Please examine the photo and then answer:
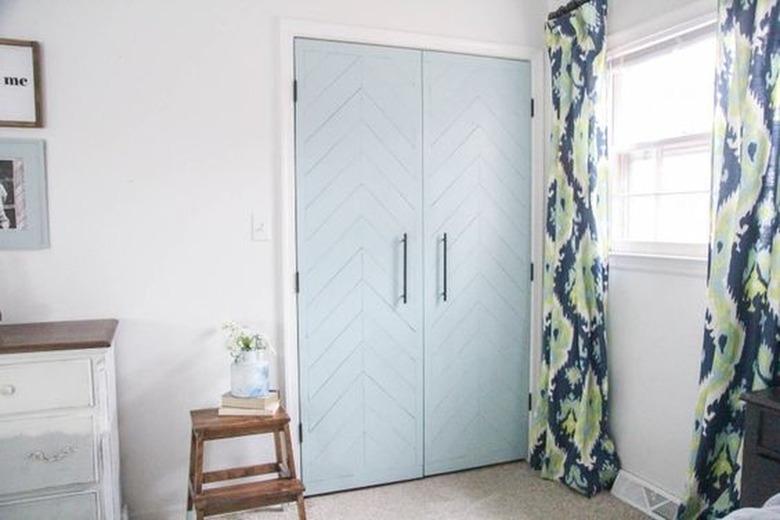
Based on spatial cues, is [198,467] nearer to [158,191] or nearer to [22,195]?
[158,191]

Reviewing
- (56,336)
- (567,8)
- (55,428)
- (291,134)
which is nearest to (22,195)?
(56,336)

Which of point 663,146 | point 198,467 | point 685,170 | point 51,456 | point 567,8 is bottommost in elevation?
point 198,467

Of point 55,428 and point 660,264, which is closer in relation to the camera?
point 55,428

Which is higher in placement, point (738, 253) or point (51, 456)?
point (738, 253)

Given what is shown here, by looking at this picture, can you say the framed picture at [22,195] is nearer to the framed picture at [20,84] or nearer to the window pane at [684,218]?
the framed picture at [20,84]

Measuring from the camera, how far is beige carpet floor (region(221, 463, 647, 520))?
8.21 feet

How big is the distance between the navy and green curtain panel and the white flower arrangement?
4.69 feet

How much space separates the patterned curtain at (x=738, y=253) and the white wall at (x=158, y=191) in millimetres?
1560

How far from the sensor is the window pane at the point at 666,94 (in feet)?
7.61

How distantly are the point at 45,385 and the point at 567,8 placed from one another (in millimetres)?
2705

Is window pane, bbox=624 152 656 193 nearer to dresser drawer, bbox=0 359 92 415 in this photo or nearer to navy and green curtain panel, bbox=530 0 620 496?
navy and green curtain panel, bbox=530 0 620 496

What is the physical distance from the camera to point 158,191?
2398mm

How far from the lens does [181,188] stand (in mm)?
2430

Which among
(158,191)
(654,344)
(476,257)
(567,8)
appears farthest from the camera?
(476,257)
